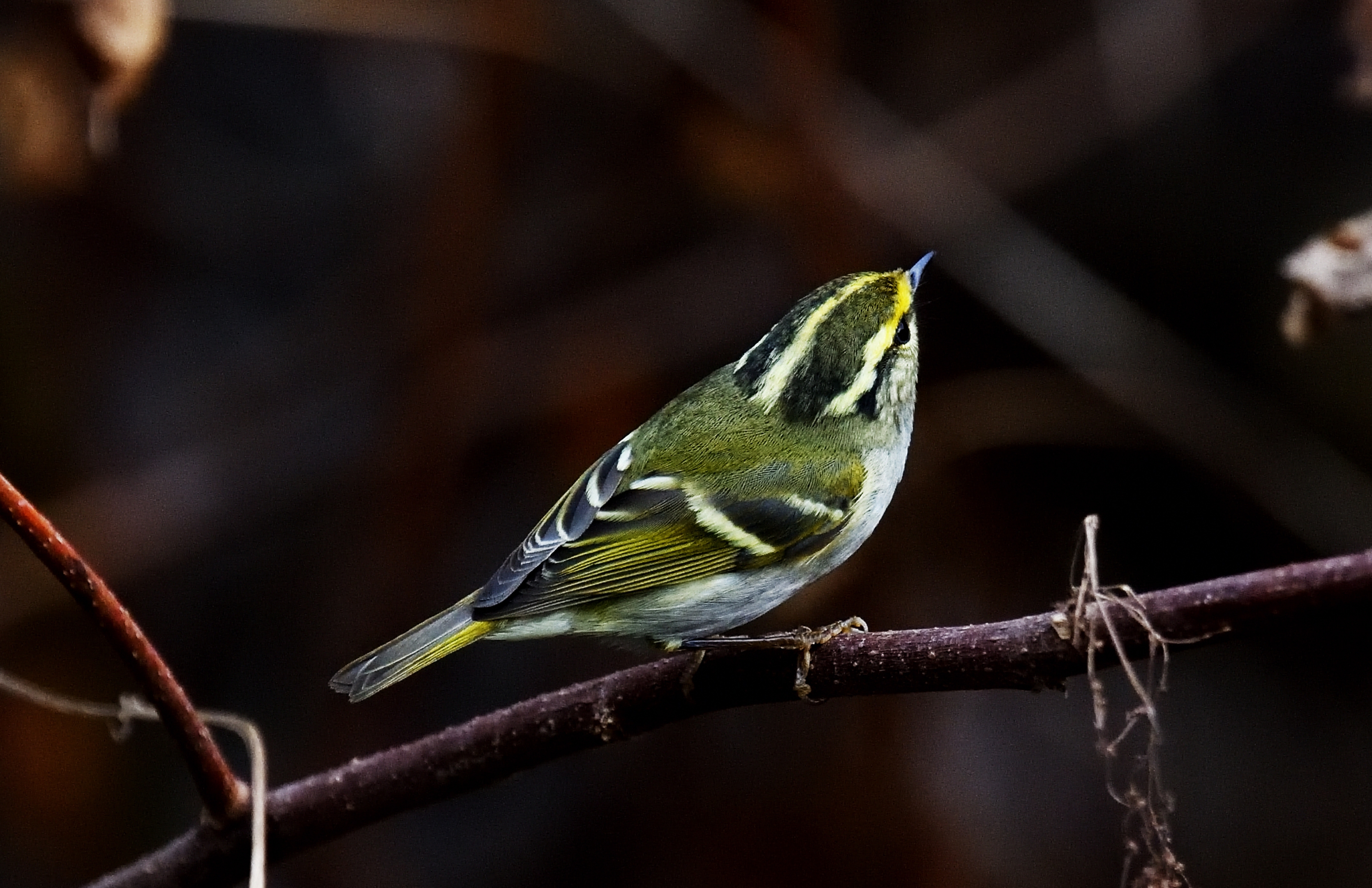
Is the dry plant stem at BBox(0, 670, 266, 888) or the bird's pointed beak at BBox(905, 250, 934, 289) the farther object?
the bird's pointed beak at BBox(905, 250, 934, 289)

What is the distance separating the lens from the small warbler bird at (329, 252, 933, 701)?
250 cm

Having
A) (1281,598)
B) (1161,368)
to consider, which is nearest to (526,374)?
(1161,368)

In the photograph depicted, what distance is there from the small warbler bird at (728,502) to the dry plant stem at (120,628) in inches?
22.2

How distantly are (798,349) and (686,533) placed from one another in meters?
0.47

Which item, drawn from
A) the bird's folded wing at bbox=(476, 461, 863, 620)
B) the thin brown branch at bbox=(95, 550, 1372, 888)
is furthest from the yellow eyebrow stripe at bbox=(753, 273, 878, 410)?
the thin brown branch at bbox=(95, 550, 1372, 888)

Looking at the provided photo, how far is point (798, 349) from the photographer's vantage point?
2.83m

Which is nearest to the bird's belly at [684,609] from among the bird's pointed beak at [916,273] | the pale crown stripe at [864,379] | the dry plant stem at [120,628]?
the pale crown stripe at [864,379]

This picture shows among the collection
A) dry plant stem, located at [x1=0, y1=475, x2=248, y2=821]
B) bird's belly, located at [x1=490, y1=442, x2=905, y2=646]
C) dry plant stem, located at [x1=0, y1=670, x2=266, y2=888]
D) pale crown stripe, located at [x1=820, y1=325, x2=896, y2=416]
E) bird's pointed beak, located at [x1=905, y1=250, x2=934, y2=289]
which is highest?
bird's pointed beak, located at [x1=905, y1=250, x2=934, y2=289]

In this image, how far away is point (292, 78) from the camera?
475 centimetres

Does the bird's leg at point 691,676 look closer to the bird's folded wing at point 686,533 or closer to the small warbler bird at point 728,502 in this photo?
the small warbler bird at point 728,502

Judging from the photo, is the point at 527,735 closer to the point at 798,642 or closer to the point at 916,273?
the point at 798,642

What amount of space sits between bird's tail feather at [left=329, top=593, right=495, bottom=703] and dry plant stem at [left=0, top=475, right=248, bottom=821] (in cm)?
55

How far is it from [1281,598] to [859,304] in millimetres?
1572

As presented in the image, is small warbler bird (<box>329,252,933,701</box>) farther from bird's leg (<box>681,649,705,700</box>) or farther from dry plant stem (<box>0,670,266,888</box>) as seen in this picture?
dry plant stem (<box>0,670,266,888</box>)
